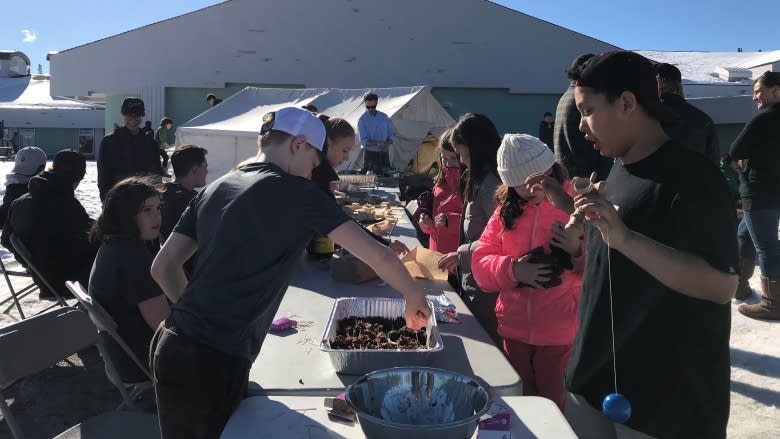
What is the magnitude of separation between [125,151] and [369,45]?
53.9 feet

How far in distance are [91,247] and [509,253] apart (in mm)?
3066

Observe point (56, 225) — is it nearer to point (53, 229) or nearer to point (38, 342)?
point (53, 229)

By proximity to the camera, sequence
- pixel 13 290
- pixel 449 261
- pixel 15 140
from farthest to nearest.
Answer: pixel 15 140
pixel 13 290
pixel 449 261

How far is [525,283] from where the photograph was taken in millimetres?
2342

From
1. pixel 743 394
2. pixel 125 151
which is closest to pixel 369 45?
pixel 125 151

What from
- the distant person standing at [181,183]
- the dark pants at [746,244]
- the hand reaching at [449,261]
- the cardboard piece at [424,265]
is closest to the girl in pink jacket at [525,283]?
the hand reaching at [449,261]

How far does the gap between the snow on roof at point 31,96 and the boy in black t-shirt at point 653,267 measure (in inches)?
1428

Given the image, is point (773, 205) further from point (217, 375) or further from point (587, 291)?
point (217, 375)

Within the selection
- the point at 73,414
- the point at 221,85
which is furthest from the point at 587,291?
the point at 221,85

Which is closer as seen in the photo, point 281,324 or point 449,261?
point 281,324

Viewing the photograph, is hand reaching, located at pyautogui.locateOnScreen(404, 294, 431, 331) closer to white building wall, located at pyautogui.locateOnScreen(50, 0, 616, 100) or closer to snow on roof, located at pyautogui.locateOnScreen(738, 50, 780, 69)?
snow on roof, located at pyautogui.locateOnScreen(738, 50, 780, 69)

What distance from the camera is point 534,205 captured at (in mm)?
2510

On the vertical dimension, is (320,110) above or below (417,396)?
above

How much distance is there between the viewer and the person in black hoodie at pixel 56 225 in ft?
13.2
